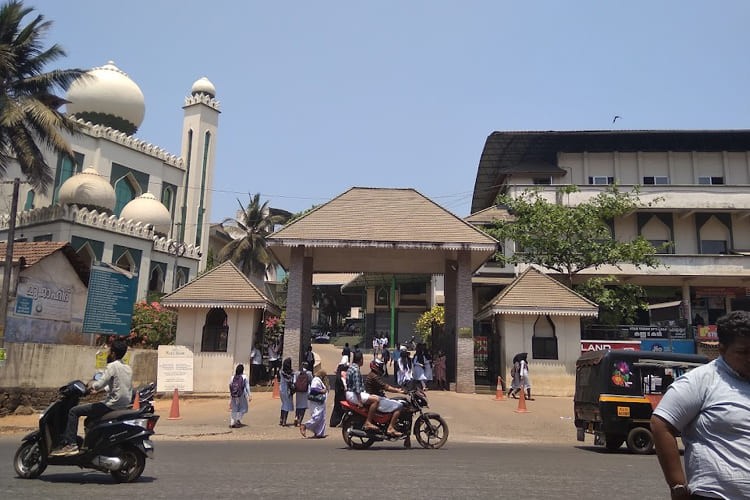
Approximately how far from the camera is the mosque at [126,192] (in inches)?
1286

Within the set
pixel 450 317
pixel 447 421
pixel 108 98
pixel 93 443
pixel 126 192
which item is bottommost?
pixel 447 421

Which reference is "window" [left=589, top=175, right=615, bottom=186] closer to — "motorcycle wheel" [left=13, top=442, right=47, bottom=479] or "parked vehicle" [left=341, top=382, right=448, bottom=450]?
"parked vehicle" [left=341, top=382, right=448, bottom=450]

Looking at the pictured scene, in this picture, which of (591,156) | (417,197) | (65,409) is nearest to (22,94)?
(417,197)

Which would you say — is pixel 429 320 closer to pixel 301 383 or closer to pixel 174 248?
pixel 174 248

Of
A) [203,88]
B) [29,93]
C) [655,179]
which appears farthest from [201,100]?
[655,179]

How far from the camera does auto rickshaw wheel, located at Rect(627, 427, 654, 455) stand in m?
11.0

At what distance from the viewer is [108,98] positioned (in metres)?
38.2

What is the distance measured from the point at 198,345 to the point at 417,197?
9859 millimetres

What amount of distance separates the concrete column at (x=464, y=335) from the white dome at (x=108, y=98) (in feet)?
85.1

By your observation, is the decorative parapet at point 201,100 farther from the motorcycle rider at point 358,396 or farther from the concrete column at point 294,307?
the motorcycle rider at point 358,396

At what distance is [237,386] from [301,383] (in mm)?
1568

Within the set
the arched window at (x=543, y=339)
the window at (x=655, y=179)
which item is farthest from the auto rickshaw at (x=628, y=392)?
the window at (x=655, y=179)

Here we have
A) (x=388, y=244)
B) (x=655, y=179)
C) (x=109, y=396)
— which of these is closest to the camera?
(x=109, y=396)

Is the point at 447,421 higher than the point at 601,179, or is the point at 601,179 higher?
the point at 601,179
